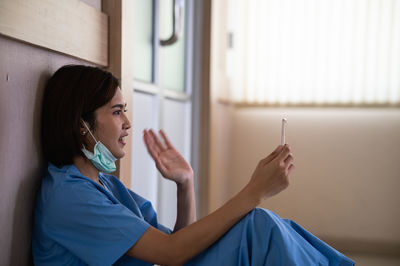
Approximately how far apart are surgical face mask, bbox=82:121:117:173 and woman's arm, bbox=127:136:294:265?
0.23m

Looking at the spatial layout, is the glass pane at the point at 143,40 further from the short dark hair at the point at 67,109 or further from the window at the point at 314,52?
the window at the point at 314,52

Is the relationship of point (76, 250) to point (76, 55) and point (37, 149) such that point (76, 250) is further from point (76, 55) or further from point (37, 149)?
point (76, 55)

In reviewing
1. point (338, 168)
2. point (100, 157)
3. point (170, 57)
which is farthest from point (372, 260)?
point (100, 157)

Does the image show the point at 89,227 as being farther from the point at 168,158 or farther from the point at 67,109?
the point at 168,158

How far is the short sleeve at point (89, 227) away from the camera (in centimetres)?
96

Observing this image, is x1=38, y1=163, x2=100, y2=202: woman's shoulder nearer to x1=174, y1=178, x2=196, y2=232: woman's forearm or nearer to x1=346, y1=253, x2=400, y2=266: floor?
x1=174, y1=178, x2=196, y2=232: woman's forearm

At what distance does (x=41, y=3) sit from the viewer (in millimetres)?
1015

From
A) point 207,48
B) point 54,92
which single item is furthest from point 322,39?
point 54,92

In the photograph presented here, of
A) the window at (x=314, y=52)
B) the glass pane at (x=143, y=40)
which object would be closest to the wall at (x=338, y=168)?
the window at (x=314, y=52)

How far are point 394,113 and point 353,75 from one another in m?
0.39

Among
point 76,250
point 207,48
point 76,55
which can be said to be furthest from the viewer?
point 207,48

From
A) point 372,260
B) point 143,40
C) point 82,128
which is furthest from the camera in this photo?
point 372,260

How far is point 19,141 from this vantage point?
3.22 feet

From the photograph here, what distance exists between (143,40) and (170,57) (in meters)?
0.42
